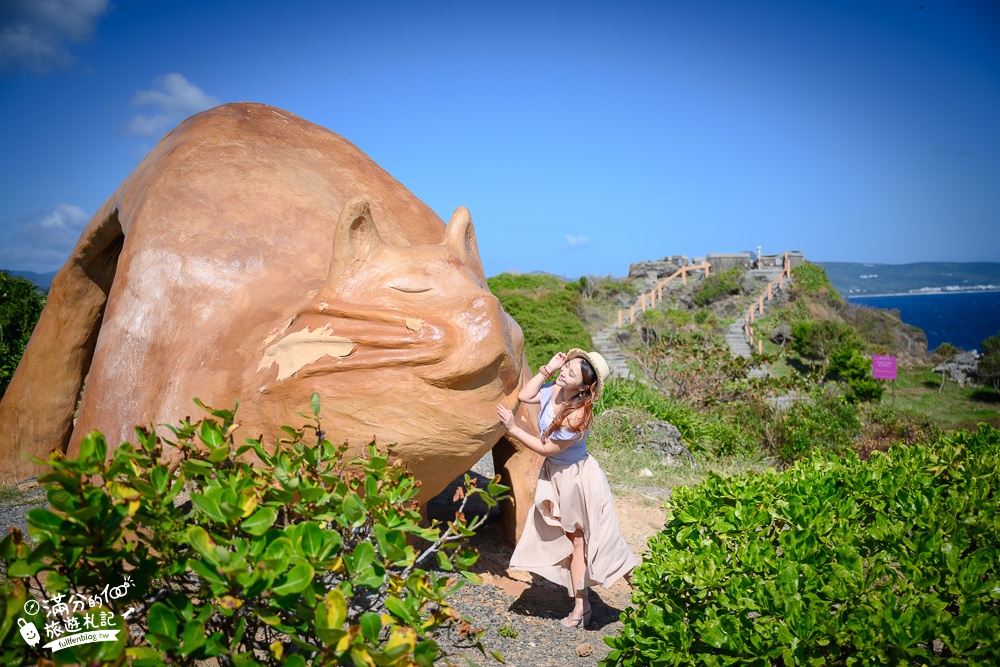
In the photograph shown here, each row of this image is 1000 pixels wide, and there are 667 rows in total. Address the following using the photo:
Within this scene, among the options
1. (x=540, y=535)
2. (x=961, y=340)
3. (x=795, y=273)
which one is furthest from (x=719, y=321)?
(x=961, y=340)

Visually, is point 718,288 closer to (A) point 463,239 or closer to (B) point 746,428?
(B) point 746,428

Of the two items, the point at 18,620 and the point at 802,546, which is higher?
the point at 18,620

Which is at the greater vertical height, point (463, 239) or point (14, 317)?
point (463, 239)

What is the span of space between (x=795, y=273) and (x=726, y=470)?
2511 centimetres

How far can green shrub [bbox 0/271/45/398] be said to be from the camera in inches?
295

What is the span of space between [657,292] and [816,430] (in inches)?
774

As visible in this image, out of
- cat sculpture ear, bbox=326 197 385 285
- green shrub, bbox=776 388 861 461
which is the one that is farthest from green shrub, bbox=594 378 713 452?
cat sculpture ear, bbox=326 197 385 285

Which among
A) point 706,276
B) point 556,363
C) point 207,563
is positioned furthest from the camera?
point 706,276

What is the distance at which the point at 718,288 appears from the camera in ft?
96.0

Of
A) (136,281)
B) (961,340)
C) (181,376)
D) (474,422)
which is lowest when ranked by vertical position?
(961,340)

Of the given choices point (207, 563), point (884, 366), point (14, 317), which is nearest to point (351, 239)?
point (207, 563)

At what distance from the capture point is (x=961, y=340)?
60906 millimetres

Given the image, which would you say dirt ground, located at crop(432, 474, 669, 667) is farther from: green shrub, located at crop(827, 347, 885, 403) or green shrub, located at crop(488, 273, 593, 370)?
green shrub, located at crop(827, 347, 885, 403)

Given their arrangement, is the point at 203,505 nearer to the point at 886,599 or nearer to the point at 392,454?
the point at 392,454
